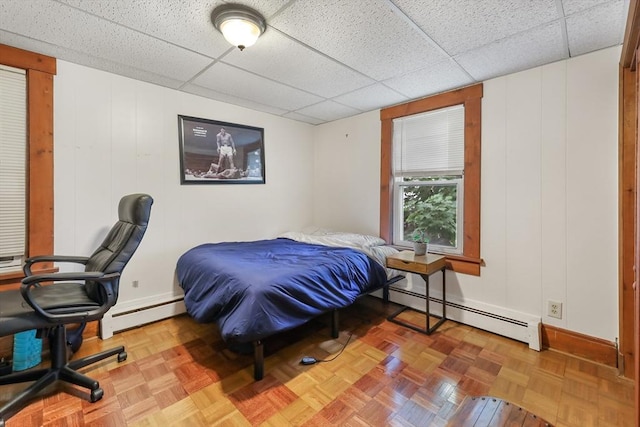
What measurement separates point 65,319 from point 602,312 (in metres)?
3.46

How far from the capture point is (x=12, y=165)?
7.06ft

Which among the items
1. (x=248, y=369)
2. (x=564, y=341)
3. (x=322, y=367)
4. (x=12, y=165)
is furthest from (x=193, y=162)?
(x=564, y=341)

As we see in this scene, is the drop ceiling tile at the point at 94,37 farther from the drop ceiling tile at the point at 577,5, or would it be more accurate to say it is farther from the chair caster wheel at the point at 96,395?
the drop ceiling tile at the point at 577,5

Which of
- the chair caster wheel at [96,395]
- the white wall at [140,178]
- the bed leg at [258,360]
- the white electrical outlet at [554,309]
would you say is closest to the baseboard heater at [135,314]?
the white wall at [140,178]

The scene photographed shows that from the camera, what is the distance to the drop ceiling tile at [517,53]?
1.94m

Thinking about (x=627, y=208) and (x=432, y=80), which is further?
(x=432, y=80)

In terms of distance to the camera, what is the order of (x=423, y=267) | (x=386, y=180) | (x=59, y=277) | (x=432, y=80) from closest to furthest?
(x=59, y=277) < (x=423, y=267) < (x=432, y=80) < (x=386, y=180)

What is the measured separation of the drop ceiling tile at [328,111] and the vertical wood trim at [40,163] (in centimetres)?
230

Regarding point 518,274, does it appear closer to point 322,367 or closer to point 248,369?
point 322,367

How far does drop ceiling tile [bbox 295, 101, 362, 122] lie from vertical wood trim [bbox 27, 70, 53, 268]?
230 cm

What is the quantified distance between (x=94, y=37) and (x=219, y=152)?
4.67ft

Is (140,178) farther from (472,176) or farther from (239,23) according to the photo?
(472,176)

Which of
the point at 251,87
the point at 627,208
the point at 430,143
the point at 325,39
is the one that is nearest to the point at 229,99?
the point at 251,87

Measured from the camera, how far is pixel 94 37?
1.98 meters
